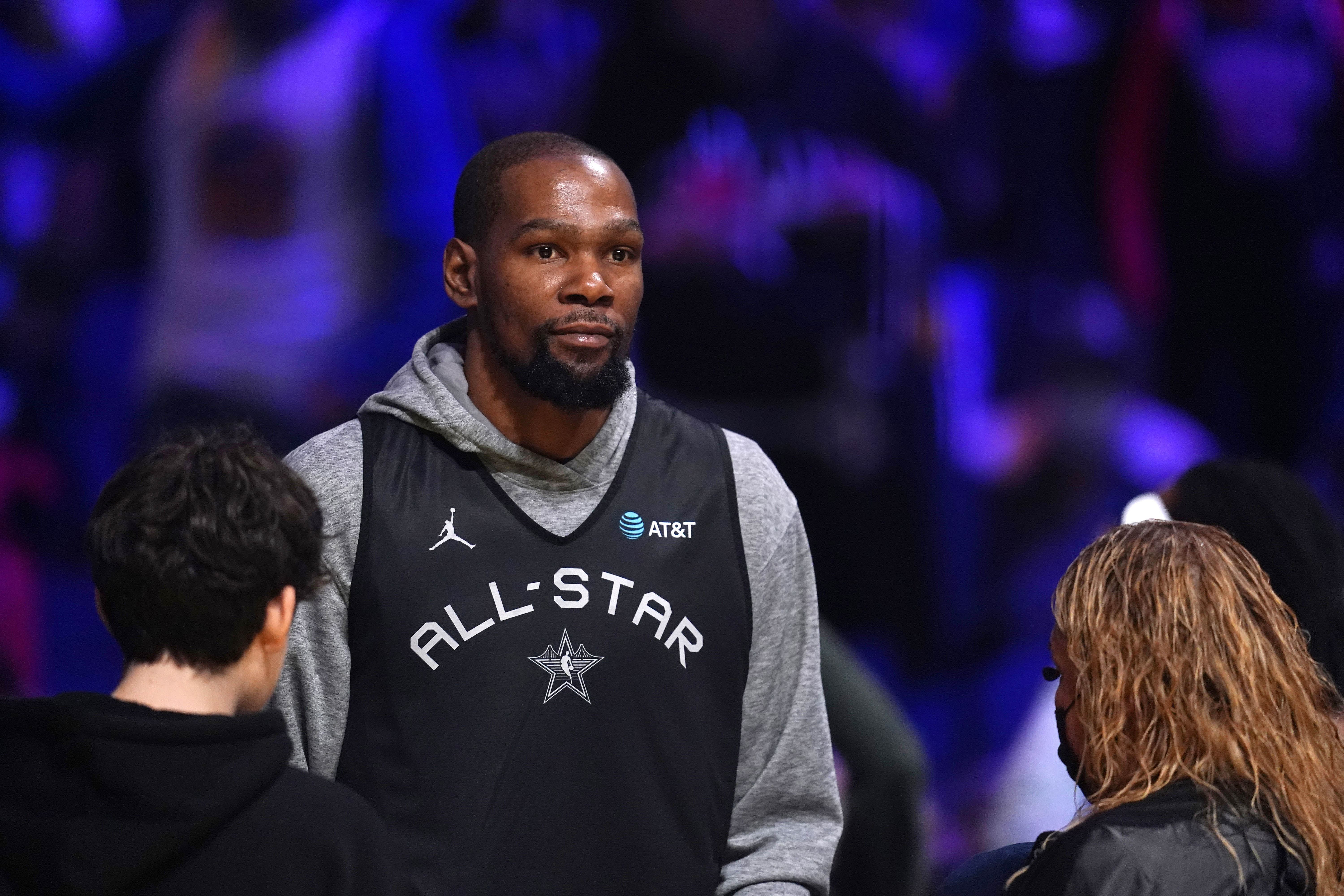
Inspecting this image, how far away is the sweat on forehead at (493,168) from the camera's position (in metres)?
1.85

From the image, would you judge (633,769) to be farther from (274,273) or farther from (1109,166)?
(1109,166)

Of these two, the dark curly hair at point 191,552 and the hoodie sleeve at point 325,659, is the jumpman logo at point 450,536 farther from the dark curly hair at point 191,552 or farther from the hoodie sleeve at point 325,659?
the dark curly hair at point 191,552

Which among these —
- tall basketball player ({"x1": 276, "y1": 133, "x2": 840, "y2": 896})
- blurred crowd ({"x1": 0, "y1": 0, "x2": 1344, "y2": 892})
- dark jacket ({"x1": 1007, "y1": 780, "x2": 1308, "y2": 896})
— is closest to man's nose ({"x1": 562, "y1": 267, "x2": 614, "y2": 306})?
tall basketball player ({"x1": 276, "y1": 133, "x2": 840, "y2": 896})

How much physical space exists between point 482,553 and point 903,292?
2.16 metres

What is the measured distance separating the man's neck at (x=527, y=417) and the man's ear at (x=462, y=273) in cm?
7

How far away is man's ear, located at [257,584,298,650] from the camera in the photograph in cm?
132

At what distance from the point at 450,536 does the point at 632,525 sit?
9.3 inches

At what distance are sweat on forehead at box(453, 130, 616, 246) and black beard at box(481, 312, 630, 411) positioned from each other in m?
0.16

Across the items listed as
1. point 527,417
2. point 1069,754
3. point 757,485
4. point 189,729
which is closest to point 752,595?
point 757,485

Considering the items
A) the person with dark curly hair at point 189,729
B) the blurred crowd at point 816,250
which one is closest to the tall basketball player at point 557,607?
the person with dark curly hair at point 189,729

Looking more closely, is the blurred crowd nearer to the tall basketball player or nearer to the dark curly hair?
the tall basketball player

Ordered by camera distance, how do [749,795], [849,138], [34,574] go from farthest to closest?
1. [849,138]
2. [34,574]
3. [749,795]

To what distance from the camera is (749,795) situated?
1.84 m

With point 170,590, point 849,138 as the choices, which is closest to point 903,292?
point 849,138
